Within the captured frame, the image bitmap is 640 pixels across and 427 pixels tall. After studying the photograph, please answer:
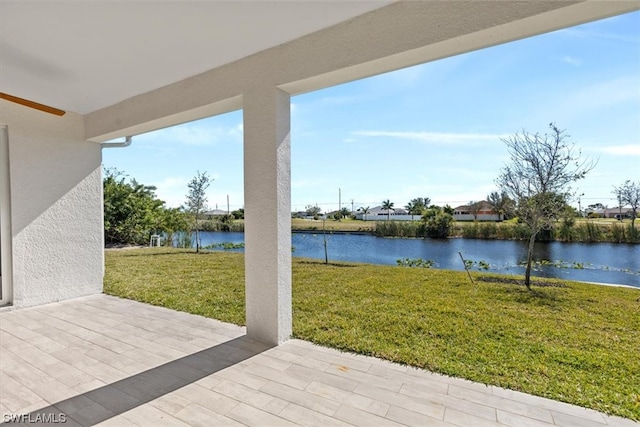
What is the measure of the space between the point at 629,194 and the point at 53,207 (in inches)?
458

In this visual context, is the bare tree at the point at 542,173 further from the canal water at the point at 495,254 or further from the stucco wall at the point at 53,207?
the stucco wall at the point at 53,207

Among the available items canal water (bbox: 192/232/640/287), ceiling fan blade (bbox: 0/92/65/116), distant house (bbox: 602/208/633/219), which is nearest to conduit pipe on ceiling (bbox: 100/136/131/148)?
ceiling fan blade (bbox: 0/92/65/116)

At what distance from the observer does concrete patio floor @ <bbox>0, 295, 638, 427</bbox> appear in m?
1.81

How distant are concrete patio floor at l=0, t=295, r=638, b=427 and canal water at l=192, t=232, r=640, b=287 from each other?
6.83 m

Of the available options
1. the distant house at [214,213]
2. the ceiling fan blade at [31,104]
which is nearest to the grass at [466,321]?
the ceiling fan blade at [31,104]

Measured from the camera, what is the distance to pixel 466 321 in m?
3.45

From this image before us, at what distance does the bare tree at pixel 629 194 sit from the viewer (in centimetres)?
704

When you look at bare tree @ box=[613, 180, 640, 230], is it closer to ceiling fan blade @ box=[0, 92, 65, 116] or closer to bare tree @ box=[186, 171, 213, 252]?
ceiling fan blade @ box=[0, 92, 65, 116]

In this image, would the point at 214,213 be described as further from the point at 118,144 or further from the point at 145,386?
the point at 145,386

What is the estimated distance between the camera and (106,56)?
8.93ft

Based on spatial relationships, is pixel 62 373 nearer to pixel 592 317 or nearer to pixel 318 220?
pixel 592 317

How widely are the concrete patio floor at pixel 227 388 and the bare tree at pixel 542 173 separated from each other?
4596mm

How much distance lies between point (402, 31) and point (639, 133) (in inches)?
133

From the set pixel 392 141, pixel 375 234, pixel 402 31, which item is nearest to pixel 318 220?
pixel 375 234
